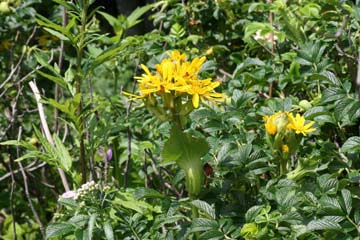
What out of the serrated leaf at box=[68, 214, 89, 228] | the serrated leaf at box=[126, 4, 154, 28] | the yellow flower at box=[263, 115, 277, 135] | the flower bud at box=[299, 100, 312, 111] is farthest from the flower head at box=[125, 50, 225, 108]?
the serrated leaf at box=[126, 4, 154, 28]

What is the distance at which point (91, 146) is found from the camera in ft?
4.69

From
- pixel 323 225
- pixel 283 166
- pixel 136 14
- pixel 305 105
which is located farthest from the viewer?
pixel 136 14

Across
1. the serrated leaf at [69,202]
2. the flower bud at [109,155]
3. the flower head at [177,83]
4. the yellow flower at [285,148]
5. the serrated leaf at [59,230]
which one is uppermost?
the flower head at [177,83]

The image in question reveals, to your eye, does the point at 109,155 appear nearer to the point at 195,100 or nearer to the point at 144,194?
the point at 144,194

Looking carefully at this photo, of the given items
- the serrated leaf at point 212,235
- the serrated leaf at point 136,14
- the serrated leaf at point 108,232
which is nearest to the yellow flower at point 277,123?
the serrated leaf at point 212,235

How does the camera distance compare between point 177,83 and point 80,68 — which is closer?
point 177,83

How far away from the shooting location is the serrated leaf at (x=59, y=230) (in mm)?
1227

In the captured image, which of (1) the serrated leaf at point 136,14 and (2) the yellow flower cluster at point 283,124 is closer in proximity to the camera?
(2) the yellow flower cluster at point 283,124

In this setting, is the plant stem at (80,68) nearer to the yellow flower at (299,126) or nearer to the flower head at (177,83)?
the flower head at (177,83)

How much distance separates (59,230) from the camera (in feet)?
4.05

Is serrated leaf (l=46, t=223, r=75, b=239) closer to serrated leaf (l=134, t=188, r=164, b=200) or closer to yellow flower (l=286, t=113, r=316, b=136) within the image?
serrated leaf (l=134, t=188, r=164, b=200)

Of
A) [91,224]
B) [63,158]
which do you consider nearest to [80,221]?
[91,224]

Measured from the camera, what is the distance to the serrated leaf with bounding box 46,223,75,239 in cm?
123

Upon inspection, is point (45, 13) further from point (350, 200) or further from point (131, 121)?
point (350, 200)
